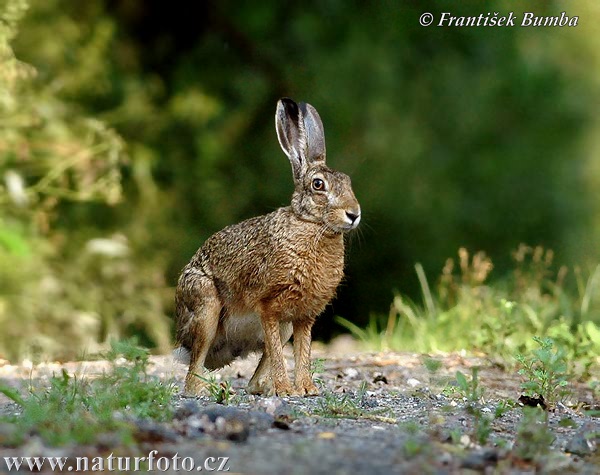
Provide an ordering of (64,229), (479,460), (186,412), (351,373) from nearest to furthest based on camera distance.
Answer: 1. (479,460)
2. (186,412)
3. (351,373)
4. (64,229)

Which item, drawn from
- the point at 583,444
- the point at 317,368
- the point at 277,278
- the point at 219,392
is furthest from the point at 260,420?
the point at 317,368

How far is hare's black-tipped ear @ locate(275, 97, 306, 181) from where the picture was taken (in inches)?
254

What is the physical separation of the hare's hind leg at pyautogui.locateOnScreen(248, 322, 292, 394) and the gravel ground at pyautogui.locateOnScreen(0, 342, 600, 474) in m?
0.14

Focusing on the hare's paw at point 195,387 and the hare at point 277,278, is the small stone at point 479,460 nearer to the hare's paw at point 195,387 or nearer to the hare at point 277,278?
the hare at point 277,278

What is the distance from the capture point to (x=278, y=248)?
19.8ft

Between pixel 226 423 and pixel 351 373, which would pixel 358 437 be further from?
pixel 351 373

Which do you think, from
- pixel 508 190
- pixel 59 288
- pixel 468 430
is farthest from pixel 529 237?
pixel 468 430

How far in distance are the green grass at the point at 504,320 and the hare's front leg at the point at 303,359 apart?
136 cm

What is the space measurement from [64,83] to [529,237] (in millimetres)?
4436

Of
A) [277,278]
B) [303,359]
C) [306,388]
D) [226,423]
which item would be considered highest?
[277,278]

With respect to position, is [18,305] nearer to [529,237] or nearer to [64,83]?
[64,83]

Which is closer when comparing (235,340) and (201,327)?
(201,327)

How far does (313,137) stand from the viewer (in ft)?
21.2

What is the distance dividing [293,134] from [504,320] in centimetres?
189
